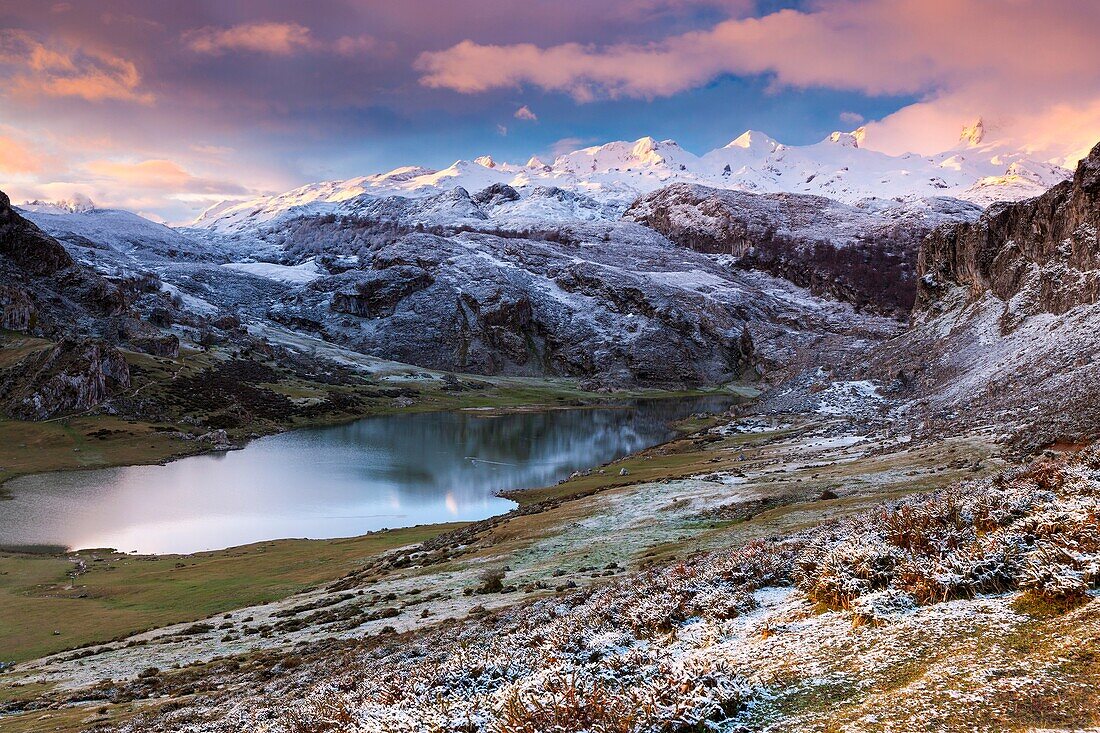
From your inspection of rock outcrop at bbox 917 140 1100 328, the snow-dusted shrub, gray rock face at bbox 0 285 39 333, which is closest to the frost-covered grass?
the snow-dusted shrub

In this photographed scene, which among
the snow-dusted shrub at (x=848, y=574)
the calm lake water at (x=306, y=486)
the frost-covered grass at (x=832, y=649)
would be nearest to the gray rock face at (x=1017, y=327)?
the frost-covered grass at (x=832, y=649)

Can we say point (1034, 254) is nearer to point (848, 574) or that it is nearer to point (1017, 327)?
point (1017, 327)

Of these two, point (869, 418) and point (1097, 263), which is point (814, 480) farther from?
point (1097, 263)

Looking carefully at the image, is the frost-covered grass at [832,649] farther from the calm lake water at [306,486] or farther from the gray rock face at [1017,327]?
the calm lake water at [306,486]

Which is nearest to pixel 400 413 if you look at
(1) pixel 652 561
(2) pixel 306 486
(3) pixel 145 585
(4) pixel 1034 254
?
(2) pixel 306 486

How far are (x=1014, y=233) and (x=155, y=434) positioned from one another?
14810 centimetres

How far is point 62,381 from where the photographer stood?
126 meters

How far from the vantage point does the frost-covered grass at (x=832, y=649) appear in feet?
22.6

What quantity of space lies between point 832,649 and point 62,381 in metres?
154

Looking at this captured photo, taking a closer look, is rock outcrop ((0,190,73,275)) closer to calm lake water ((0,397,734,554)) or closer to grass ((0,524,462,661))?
calm lake water ((0,397,734,554))

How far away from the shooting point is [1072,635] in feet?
23.9

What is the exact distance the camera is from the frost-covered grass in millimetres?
6887

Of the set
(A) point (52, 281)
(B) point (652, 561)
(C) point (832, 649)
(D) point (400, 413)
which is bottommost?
(D) point (400, 413)

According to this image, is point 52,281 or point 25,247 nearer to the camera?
point 52,281
